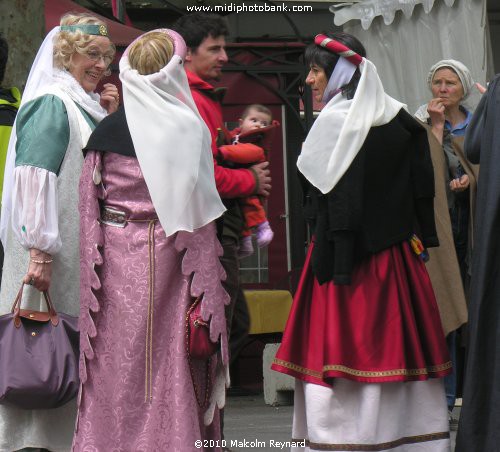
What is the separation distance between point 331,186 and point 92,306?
3.44 ft

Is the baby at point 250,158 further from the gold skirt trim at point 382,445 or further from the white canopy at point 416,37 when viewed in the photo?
the white canopy at point 416,37

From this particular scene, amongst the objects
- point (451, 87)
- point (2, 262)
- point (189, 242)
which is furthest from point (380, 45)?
point (189, 242)

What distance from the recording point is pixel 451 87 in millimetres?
6766

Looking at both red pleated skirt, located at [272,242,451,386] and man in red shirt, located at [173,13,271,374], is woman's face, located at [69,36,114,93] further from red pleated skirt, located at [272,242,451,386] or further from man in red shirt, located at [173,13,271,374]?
red pleated skirt, located at [272,242,451,386]

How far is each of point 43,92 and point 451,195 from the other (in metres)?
2.45

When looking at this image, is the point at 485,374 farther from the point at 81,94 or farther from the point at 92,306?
the point at 81,94

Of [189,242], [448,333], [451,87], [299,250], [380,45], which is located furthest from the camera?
[299,250]

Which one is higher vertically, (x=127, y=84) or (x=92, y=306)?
(x=127, y=84)

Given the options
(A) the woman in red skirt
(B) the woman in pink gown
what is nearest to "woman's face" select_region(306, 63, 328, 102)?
(A) the woman in red skirt

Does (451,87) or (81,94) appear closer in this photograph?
(81,94)

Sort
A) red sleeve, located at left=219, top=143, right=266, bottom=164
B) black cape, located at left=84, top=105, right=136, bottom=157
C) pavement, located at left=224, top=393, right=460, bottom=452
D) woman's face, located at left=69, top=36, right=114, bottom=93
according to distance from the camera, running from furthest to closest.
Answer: pavement, located at left=224, top=393, right=460, bottom=452 → woman's face, located at left=69, top=36, right=114, bottom=93 → red sleeve, located at left=219, top=143, right=266, bottom=164 → black cape, located at left=84, top=105, right=136, bottom=157

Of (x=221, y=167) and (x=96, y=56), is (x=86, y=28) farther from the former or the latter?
(x=221, y=167)

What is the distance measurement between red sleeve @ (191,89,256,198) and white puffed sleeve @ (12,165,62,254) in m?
0.68

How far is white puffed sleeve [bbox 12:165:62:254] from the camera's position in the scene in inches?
192
